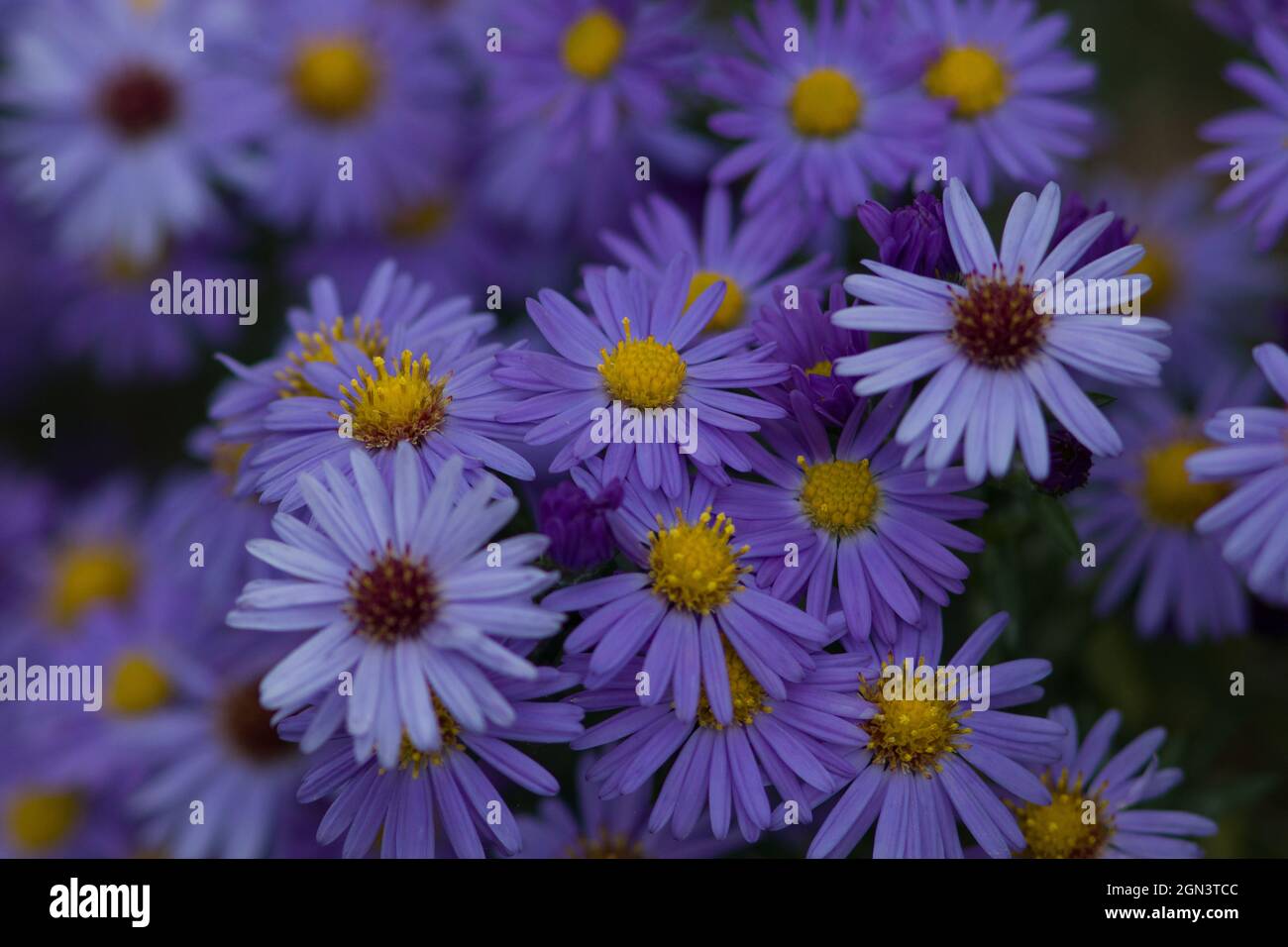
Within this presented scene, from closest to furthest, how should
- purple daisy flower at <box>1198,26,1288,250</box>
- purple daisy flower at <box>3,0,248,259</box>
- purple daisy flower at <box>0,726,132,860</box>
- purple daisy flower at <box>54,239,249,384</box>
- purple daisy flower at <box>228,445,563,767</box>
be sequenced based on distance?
1. purple daisy flower at <box>228,445,563,767</box>
2. purple daisy flower at <box>1198,26,1288,250</box>
3. purple daisy flower at <box>0,726,132,860</box>
4. purple daisy flower at <box>3,0,248,259</box>
5. purple daisy flower at <box>54,239,249,384</box>

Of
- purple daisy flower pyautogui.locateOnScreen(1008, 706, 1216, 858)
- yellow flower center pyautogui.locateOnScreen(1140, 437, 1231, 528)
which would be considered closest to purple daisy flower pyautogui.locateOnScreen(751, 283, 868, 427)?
purple daisy flower pyautogui.locateOnScreen(1008, 706, 1216, 858)

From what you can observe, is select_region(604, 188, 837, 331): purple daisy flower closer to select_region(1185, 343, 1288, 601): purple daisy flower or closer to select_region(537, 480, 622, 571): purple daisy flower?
select_region(537, 480, 622, 571): purple daisy flower

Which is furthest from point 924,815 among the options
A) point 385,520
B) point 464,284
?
point 464,284

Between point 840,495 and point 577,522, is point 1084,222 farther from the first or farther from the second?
point 577,522

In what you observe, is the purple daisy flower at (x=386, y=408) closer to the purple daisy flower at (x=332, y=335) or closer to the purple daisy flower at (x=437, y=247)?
the purple daisy flower at (x=332, y=335)

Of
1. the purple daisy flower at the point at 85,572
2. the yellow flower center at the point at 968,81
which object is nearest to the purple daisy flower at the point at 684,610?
the yellow flower center at the point at 968,81

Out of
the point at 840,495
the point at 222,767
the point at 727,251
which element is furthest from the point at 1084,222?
the point at 222,767
